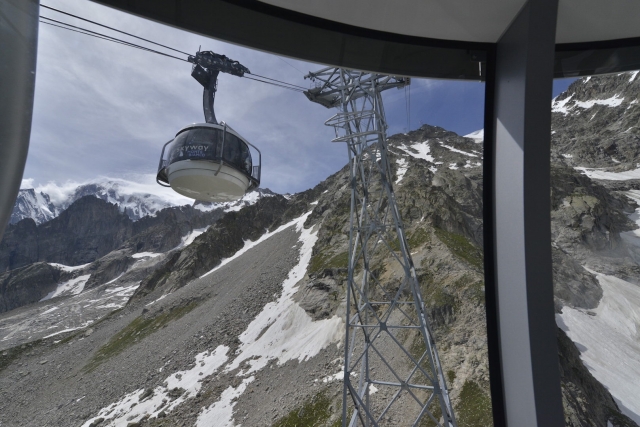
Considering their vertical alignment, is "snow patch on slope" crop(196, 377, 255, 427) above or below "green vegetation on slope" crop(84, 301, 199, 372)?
above

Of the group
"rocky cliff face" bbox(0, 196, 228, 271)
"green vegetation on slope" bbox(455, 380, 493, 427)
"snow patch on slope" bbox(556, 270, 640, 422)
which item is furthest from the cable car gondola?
"rocky cliff face" bbox(0, 196, 228, 271)

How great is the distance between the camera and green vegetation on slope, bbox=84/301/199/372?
43531mm

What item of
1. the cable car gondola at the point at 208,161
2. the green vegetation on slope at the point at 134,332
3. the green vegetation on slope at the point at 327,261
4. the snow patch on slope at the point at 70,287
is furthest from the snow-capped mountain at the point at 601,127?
the snow patch on slope at the point at 70,287

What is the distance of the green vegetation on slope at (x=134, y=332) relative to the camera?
4353 centimetres

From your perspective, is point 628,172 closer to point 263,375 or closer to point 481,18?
point 263,375

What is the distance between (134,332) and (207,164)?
52.5m

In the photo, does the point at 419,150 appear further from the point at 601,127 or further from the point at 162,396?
the point at 162,396

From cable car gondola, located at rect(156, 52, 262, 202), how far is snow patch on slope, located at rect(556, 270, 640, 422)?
26612 mm

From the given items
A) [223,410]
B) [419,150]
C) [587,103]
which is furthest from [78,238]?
[587,103]

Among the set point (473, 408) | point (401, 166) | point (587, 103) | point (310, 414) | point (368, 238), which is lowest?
point (310, 414)

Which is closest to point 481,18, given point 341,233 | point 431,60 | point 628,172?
point 431,60

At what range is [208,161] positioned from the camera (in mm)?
5219

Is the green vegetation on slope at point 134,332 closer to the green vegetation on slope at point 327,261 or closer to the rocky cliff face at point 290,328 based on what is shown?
the rocky cliff face at point 290,328

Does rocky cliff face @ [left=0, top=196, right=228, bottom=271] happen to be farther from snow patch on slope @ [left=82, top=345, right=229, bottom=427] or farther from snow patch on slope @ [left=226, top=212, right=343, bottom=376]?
snow patch on slope @ [left=226, top=212, right=343, bottom=376]
